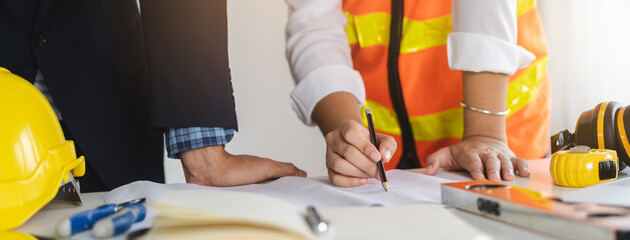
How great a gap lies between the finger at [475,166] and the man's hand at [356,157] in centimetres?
15

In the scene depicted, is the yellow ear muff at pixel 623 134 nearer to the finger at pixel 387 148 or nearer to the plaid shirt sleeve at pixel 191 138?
the finger at pixel 387 148

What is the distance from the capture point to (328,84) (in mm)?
Answer: 1191

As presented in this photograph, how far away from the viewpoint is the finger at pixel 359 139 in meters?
0.85

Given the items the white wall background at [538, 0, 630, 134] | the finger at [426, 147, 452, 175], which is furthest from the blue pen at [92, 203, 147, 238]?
the white wall background at [538, 0, 630, 134]

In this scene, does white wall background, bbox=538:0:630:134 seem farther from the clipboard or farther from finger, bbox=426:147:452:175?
the clipboard

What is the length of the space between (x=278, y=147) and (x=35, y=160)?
2122 millimetres

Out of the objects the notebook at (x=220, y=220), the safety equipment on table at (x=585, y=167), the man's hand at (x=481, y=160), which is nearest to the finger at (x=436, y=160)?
the man's hand at (x=481, y=160)

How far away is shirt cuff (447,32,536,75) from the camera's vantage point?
1.05 metres

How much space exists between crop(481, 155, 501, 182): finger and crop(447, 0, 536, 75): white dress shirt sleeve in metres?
0.23

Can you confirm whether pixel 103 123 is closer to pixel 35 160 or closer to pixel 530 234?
pixel 35 160

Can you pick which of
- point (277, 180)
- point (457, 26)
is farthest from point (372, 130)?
point (457, 26)

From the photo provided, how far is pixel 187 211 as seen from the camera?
41cm

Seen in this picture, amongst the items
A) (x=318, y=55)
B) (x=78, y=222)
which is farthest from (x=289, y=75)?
(x=78, y=222)

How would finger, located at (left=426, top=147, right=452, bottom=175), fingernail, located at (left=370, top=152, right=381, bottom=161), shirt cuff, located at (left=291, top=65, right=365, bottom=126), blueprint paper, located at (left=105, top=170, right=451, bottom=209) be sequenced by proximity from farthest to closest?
shirt cuff, located at (left=291, top=65, right=365, bottom=126) < finger, located at (left=426, top=147, right=452, bottom=175) < fingernail, located at (left=370, top=152, right=381, bottom=161) < blueprint paper, located at (left=105, top=170, right=451, bottom=209)
